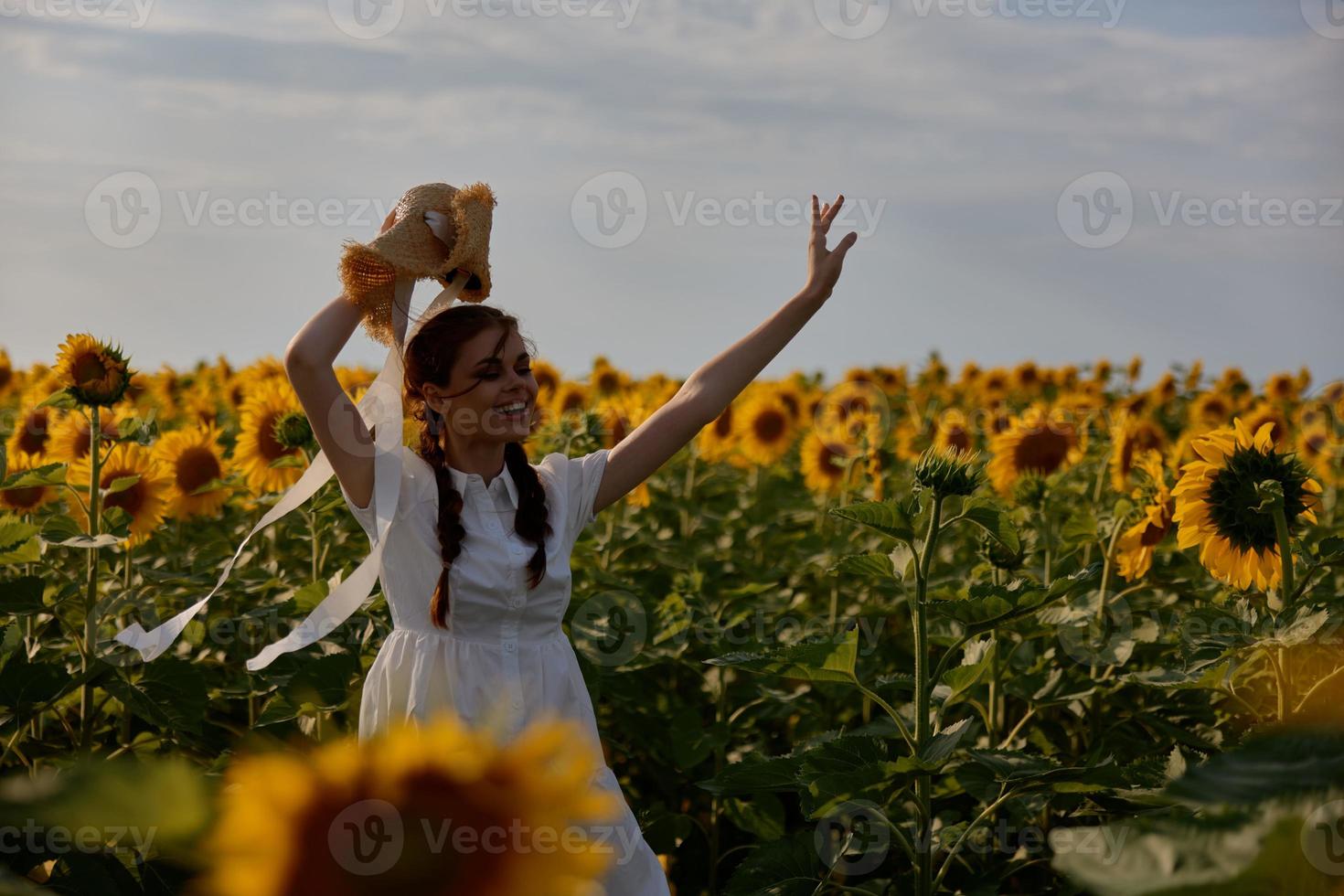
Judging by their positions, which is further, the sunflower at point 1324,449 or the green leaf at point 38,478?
the sunflower at point 1324,449

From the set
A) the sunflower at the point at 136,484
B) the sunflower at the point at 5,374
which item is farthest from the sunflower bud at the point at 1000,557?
the sunflower at the point at 5,374

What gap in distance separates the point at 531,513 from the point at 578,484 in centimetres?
20

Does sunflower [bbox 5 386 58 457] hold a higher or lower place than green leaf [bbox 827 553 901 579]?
higher

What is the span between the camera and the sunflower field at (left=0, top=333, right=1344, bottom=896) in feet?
1.94

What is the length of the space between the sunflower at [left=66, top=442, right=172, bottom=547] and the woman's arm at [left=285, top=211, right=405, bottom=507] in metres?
1.84

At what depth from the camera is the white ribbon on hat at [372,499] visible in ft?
8.01

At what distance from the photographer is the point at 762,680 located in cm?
396

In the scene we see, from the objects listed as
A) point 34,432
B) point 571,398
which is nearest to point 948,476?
point 34,432

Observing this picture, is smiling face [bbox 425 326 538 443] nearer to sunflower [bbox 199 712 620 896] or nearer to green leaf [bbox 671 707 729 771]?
Answer: green leaf [bbox 671 707 729 771]

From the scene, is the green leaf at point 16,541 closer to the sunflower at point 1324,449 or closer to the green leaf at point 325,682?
the green leaf at point 325,682

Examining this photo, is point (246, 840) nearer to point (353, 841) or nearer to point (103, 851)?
point (353, 841)

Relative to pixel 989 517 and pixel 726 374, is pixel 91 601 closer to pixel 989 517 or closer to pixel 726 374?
pixel 726 374

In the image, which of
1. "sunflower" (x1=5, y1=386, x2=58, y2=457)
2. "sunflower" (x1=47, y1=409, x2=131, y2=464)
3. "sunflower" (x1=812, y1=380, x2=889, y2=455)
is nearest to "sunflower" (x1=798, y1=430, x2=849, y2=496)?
"sunflower" (x1=812, y1=380, x2=889, y2=455)

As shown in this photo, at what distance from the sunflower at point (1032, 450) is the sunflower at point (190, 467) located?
340cm
